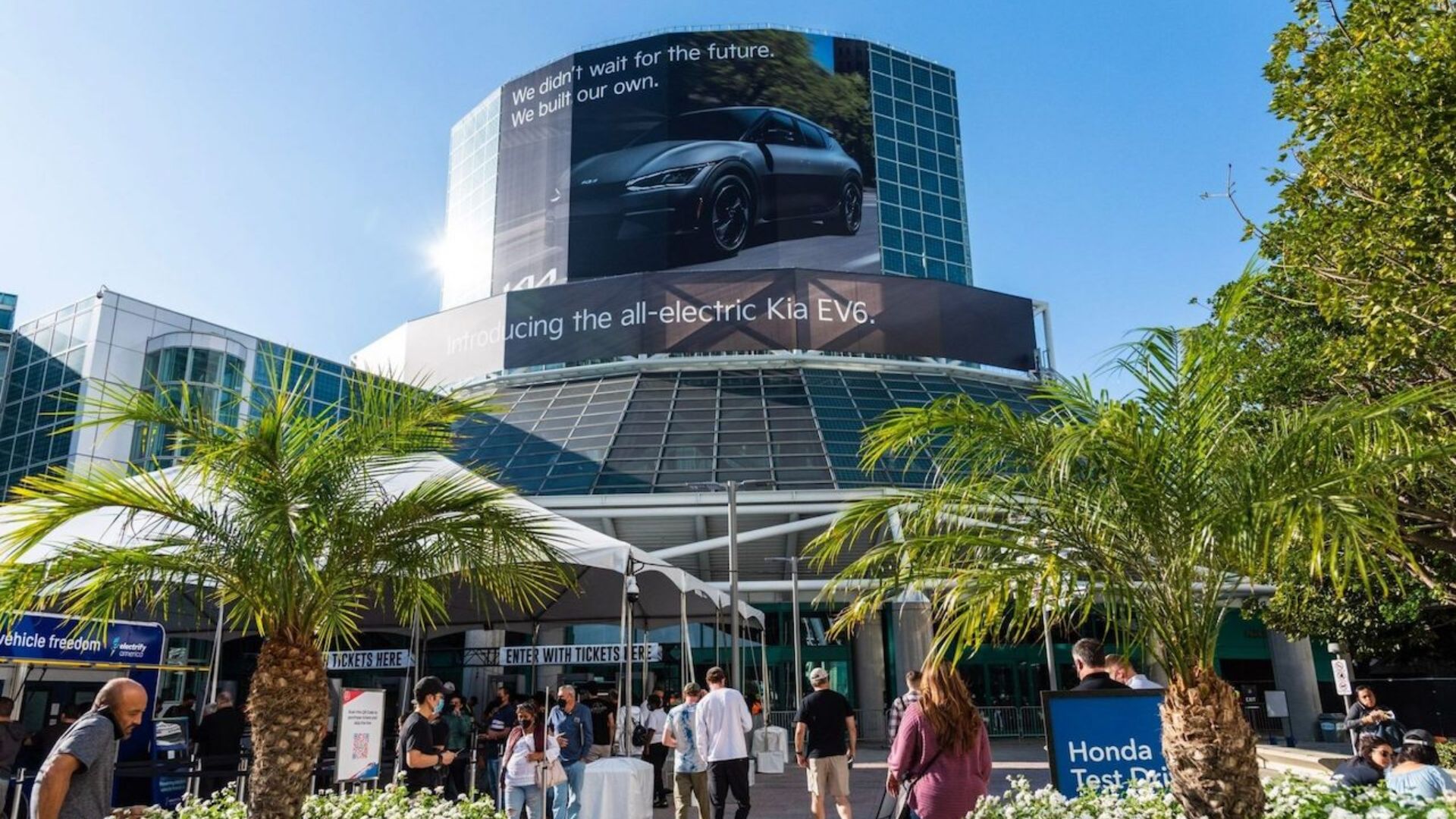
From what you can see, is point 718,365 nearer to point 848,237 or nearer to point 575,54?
point 848,237

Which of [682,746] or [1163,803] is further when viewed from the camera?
[682,746]

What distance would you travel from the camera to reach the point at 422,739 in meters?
9.77

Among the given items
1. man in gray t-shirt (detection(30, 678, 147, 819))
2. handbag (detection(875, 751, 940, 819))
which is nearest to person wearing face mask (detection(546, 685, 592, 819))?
handbag (detection(875, 751, 940, 819))

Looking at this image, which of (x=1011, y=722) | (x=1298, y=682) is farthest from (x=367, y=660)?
(x=1298, y=682)

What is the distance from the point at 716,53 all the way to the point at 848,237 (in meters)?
12.0

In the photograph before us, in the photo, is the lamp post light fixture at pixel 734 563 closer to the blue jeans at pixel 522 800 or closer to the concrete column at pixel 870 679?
the blue jeans at pixel 522 800

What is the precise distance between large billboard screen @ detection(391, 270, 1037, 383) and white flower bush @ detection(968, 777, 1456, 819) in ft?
112

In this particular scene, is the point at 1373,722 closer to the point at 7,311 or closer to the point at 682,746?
the point at 682,746

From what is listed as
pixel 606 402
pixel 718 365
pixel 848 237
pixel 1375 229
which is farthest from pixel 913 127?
pixel 1375 229

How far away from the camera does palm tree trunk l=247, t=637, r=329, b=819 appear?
23.8 ft

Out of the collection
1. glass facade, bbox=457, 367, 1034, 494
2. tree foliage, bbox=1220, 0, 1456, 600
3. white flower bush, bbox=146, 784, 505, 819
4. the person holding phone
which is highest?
glass facade, bbox=457, 367, 1034, 494

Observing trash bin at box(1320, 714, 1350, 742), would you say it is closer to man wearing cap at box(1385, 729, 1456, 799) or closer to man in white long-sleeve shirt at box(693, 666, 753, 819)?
man wearing cap at box(1385, 729, 1456, 799)

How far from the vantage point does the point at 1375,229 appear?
415 inches

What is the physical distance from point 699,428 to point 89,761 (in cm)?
2892
